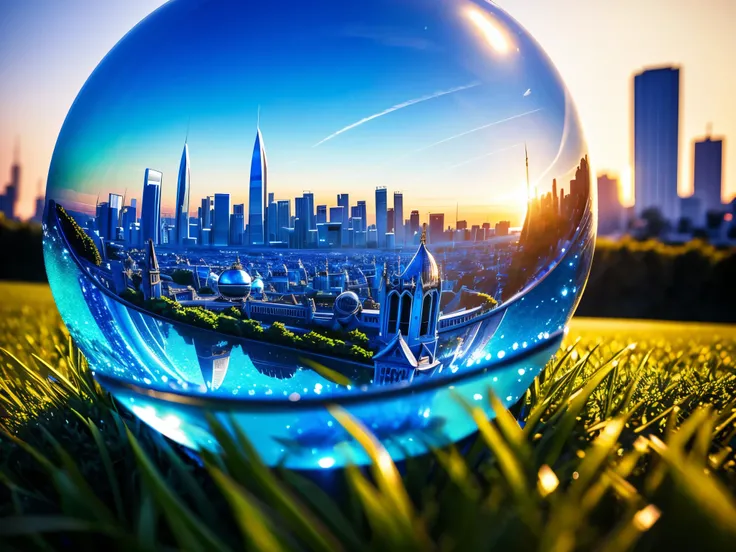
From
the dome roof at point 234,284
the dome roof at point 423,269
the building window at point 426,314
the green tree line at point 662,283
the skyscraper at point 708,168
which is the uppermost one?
the skyscraper at point 708,168

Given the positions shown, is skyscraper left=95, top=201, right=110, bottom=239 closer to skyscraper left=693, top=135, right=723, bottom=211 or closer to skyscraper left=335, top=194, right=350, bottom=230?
skyscraper left=335, top=194, right=350, bottom=230

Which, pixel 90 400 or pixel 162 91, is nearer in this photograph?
pixel 162 91

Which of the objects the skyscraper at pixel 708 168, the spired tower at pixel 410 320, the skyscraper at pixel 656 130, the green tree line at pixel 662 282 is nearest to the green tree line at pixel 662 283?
the green tree line at pixel 662 282

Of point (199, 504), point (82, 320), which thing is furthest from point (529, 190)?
point (82, 320)

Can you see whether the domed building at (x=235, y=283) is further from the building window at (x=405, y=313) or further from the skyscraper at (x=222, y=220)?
the building window at (x=405, y=313)

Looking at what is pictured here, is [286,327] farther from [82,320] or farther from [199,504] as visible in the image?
[82,320]

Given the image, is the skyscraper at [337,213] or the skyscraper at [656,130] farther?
the skyscraper at [656,130]
